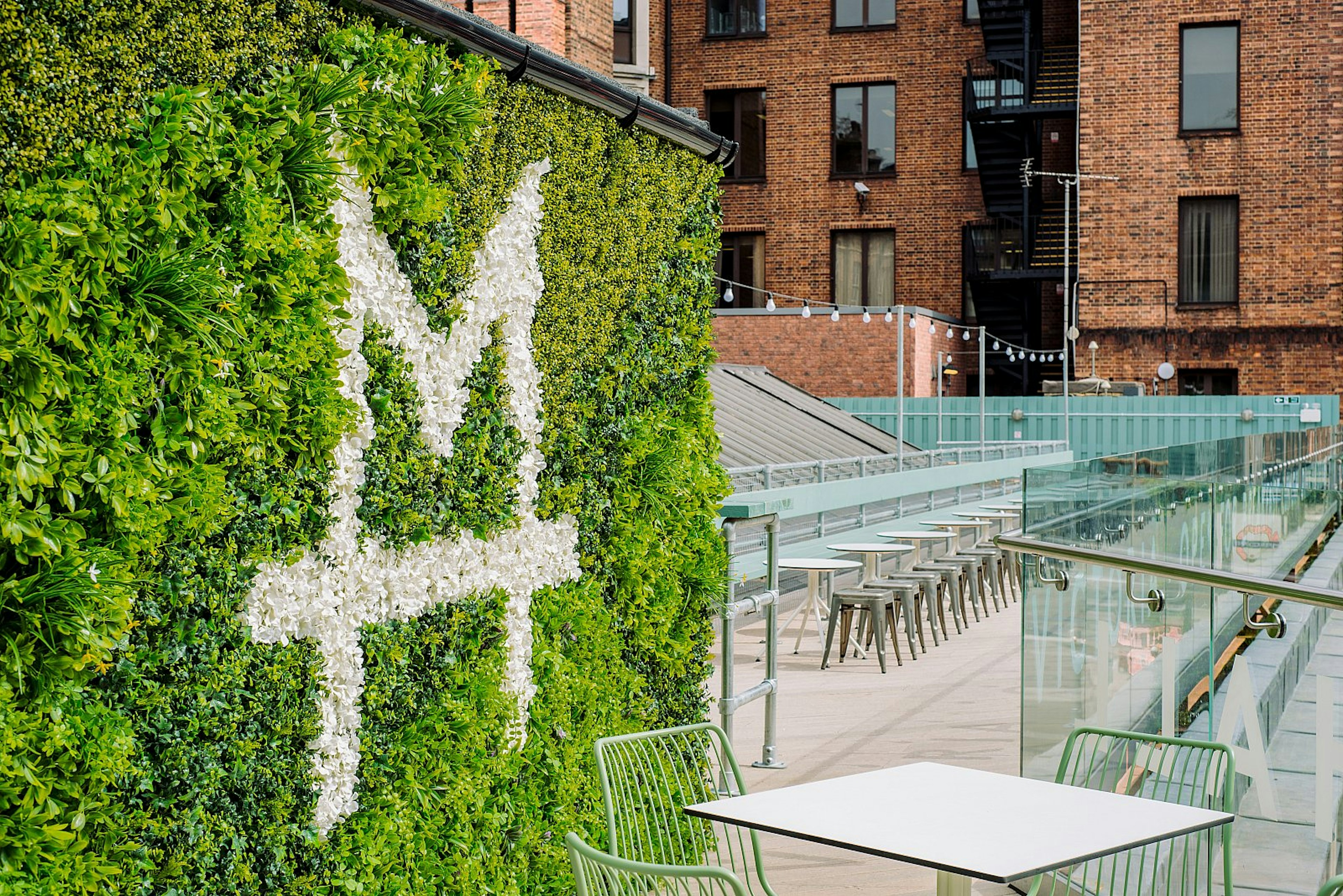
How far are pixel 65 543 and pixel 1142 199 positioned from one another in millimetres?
25420

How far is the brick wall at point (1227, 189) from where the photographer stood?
2481 centimetres

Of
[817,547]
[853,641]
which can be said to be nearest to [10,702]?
[853,641]

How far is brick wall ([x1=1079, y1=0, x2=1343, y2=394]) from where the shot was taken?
24.8m

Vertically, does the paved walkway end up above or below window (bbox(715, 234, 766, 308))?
below

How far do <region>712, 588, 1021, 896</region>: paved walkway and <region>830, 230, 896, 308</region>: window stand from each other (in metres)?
18.1

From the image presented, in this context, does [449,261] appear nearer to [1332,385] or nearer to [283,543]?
[283,543]

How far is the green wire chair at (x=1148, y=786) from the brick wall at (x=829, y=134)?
24587 millimetres

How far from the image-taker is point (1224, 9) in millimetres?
25266

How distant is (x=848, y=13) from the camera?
29.7 meters

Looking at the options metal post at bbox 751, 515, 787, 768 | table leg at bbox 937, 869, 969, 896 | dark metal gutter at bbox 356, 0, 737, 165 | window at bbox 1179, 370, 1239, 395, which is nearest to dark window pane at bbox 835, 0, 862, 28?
window at bbox 1179, 370, 1239, 395

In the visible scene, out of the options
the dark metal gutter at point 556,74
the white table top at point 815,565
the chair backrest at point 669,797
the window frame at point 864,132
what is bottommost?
the white table top at point 815,565

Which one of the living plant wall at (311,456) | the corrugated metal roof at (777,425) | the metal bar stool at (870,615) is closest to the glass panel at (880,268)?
the corrugated metal roof at (777,425)

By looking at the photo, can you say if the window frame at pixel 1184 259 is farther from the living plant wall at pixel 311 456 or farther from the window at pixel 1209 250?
the living plant wall at pixel 311 456

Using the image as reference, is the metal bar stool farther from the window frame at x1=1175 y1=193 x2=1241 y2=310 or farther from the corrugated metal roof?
the window frame at x1=1175 y1=193 x2=1241 y2=310
